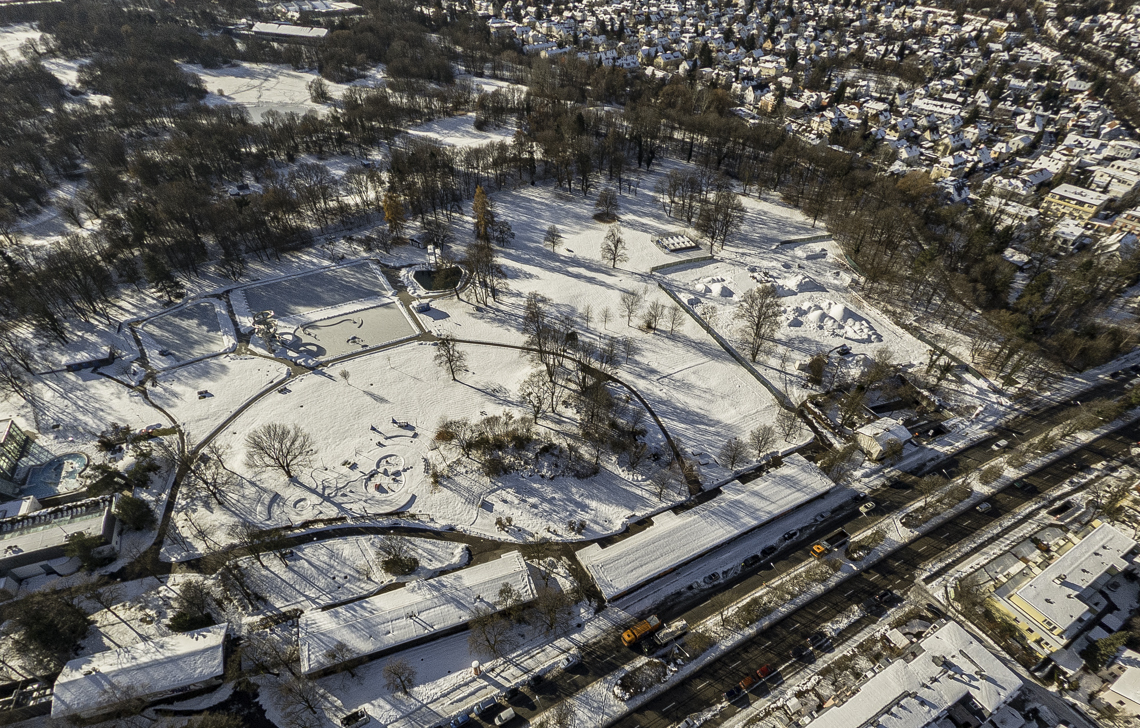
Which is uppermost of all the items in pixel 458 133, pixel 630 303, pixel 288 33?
pixel 288 33

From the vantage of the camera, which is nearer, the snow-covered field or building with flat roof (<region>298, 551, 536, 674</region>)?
building with flat roof (<region>298, 551, 536, 674</region>)

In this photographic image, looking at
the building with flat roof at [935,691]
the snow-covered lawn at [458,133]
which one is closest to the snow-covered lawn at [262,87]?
the snow-covered lawn at [458,133]

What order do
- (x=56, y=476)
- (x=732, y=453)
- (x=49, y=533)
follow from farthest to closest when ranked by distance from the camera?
(x=732, y=453), (x=56, y=476), (x=49, y=533)

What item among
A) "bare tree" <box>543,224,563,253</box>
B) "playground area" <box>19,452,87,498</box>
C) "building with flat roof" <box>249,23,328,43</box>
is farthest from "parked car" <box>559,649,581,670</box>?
"building with flat roof" <box>249,23,328,43</box>

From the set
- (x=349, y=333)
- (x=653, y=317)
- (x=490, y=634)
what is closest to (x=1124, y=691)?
(x=490, y=634)

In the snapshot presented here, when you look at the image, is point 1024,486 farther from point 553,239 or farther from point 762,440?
point 553,239

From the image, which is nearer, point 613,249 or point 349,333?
point 349,333

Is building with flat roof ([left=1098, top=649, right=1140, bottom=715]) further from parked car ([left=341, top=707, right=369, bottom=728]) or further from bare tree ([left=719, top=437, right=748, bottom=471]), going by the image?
parked car ([left=341, top=707, right=369, bottom=728])

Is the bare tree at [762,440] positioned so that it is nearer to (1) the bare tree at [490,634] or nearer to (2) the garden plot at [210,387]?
(1) the bare tree at [490,634]
